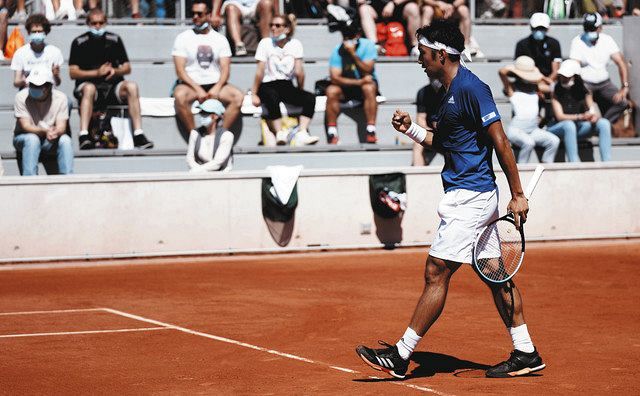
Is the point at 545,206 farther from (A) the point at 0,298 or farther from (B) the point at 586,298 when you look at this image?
(A) the point at 0,298

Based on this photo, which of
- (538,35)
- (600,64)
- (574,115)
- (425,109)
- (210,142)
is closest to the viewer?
(210,142)

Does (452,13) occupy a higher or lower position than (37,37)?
higher

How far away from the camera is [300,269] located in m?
14.4

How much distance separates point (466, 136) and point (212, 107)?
8.69 meters

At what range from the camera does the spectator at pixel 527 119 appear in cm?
1745

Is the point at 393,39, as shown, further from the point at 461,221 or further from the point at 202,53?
the point at 461,221

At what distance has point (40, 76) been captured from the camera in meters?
16.0

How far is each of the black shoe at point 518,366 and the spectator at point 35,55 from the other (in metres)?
10.4

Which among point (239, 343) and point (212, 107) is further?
point (212, 107)

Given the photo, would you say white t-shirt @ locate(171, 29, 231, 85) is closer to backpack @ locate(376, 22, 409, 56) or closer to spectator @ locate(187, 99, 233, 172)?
spectator @ locate(187, 99, 233, 172)

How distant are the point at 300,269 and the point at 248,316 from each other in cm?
358

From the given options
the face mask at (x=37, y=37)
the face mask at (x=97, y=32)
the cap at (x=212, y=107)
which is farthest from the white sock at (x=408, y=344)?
the face mask at (x=97, y=32)

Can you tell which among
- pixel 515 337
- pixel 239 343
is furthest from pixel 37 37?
pixel 515 337

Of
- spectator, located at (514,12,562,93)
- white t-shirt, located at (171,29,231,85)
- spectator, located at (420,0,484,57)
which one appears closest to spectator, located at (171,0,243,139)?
white t-shirt, located at (171,29,231,85)
